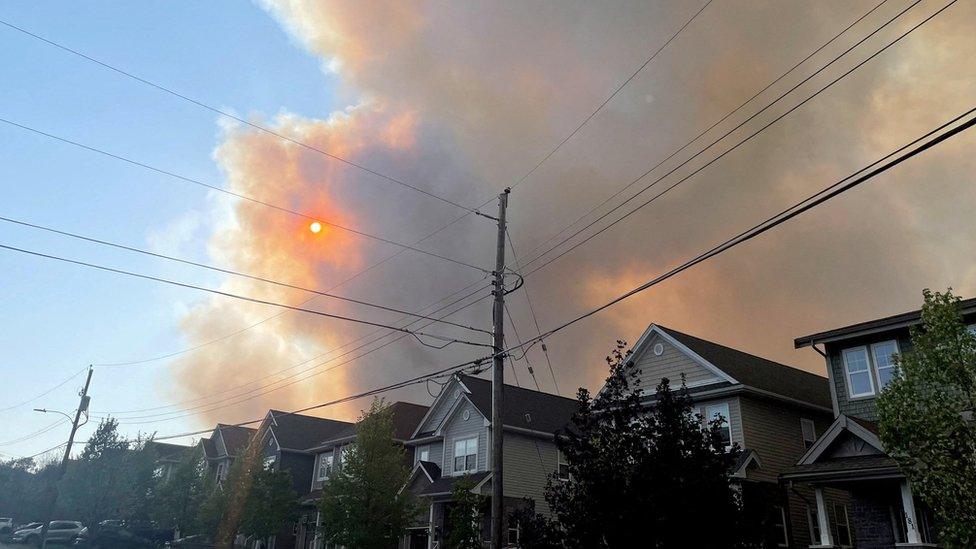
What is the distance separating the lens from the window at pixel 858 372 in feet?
76.6

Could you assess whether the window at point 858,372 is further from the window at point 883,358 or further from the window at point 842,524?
the window at point 842,524

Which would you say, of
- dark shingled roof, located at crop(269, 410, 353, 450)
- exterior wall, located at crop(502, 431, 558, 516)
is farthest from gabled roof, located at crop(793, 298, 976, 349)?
dark shingled roof, located at crop(269, 410, 353, 450)

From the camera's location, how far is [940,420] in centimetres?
1510

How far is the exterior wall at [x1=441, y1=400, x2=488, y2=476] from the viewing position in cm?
3681

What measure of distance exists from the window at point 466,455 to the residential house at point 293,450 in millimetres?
16944

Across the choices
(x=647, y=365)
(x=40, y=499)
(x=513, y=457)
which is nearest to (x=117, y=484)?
(x=40, y=499)

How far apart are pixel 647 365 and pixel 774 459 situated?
663 centimetres

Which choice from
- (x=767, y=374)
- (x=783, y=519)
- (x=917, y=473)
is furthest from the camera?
(x=767, y=374)

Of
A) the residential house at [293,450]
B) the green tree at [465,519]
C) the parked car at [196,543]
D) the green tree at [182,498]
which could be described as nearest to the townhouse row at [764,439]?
the residential house at [293,450]

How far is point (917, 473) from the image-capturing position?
50.4 feet

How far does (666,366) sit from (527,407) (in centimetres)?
1080

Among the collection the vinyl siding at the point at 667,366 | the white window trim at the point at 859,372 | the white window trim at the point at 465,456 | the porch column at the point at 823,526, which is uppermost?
the vinyl siding at the point at 667,366

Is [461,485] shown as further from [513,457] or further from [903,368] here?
[903,368]

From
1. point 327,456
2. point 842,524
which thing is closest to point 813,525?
point 842,524
